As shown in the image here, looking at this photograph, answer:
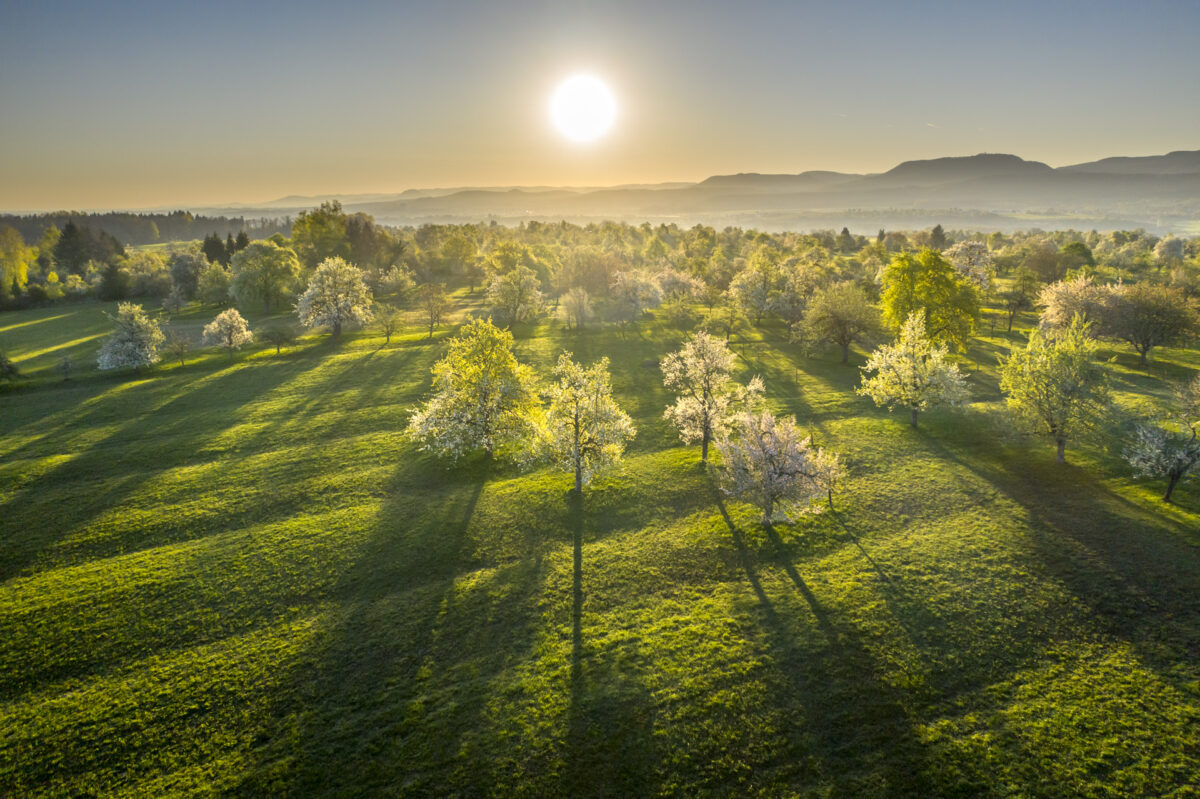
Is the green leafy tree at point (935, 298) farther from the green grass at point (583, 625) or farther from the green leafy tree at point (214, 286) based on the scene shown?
the green leafy tree at point (214, 286)

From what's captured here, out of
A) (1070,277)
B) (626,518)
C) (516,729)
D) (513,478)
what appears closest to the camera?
(516,729)

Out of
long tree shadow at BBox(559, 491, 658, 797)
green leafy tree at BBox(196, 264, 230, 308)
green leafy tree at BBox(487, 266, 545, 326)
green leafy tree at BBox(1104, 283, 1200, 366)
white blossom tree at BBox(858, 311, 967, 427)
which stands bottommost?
long tree shadow at BBox(559, 491, 658, 797)

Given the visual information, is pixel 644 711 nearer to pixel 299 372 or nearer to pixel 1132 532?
pixel 1132 532

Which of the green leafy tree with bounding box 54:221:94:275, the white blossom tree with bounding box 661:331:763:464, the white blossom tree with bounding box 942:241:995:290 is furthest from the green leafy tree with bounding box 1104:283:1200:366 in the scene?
the green leafy tree with bounding box 54:221:94:275

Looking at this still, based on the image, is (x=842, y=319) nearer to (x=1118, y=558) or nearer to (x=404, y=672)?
(x=1118, y=558)

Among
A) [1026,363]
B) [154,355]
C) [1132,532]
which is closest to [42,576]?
[154,355]

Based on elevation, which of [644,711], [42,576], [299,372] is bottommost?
[644,711]

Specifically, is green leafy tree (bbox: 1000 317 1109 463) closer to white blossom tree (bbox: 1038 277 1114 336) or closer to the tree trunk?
the tree trunk
